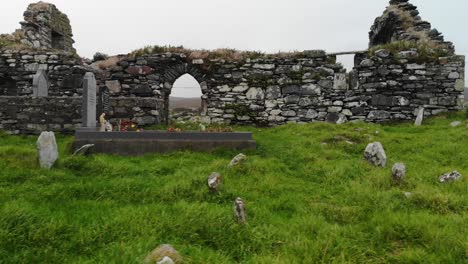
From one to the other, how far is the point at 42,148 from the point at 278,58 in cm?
925

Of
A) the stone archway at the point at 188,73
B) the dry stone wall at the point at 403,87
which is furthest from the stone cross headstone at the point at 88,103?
the dry stone wall at the point at 403,87

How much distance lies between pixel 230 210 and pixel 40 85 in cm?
969

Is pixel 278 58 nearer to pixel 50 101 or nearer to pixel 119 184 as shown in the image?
pixel 50 101

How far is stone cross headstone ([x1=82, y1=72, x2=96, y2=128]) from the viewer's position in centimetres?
871

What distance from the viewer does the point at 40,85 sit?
11352 millimetres

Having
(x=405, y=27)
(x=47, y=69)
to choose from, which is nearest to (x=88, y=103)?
(x=47, y=69)

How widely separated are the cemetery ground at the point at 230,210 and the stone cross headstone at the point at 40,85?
5.61m

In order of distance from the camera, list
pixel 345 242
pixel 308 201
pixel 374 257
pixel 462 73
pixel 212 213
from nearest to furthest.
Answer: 1. pixel 374 257
2. pixel 345 242
3. pixel 212 213
4. pixel 308 201
5. pixel 462 73

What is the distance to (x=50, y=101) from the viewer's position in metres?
9.91

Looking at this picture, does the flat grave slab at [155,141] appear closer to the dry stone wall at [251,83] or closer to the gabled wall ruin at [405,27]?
the dry stone wall at [251,83]

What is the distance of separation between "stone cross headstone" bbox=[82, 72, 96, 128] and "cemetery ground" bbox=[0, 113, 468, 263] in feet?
7.28

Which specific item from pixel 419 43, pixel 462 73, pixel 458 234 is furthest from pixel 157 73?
pixel 458 234

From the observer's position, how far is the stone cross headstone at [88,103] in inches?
343

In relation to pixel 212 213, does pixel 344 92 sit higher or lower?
higher
